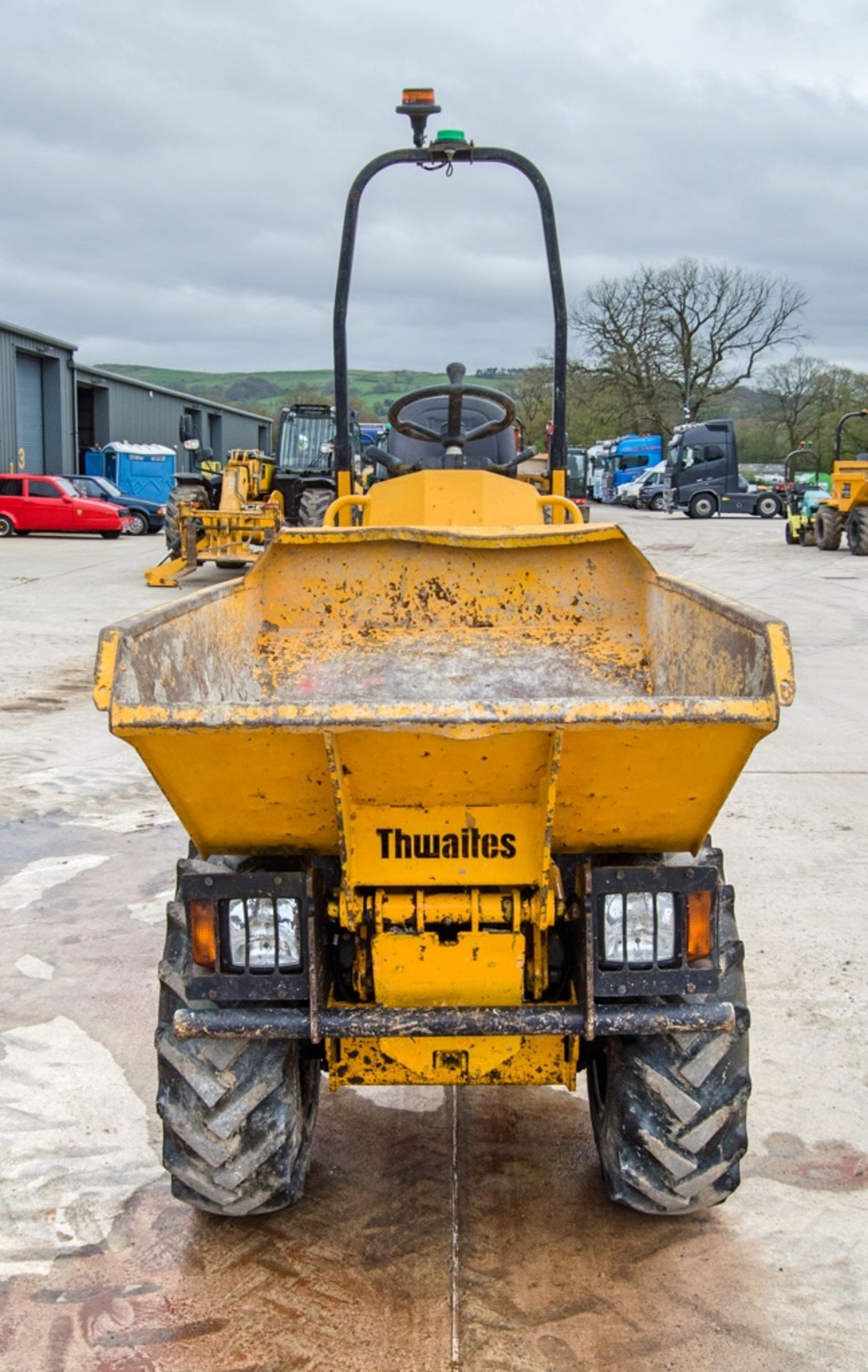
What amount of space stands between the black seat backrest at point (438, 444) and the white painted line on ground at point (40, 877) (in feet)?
8.56

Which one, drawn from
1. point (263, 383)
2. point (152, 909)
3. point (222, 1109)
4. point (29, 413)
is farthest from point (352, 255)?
point (263, 383)

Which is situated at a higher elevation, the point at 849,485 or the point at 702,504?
the point at 849,485

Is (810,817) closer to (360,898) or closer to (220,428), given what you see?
(360,898)

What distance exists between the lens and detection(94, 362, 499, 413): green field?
91.8 m

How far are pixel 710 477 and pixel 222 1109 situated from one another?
33555mm

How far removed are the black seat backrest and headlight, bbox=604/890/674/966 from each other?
3958 mm

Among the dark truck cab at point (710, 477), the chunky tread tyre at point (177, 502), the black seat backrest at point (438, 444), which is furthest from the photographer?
the dark truck cab at point (710, 477)

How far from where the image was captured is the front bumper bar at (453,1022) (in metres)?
2.81

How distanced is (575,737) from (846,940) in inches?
120

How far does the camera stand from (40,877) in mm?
5836

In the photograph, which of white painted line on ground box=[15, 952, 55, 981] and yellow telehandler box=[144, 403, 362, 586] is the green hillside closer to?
yellow telehandler box=[144, 403, 362, 586]

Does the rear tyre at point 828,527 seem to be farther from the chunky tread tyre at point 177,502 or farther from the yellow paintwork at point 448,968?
the yellow paintwork at point 448,968

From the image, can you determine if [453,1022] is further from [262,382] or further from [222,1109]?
[262,382]

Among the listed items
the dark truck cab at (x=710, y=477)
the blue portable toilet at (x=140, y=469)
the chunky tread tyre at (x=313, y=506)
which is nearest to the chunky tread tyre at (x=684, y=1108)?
the chunky tread tyre at (x=313, y=506)
